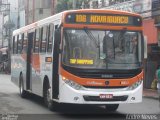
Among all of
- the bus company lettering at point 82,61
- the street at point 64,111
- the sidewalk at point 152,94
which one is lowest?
the sidewalk at point 152,94

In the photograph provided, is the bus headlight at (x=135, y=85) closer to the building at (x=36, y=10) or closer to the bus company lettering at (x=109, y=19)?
the bus company lettering at (x=109, y=19)

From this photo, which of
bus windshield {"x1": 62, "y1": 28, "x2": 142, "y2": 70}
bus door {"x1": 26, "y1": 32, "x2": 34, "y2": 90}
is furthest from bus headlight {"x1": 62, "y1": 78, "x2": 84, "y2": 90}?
bus door {"x1": 26, "y1": 32, "x2": 34, "y2": 90}

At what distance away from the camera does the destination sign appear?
14414 millimetres

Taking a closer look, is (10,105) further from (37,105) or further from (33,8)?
(33,8)

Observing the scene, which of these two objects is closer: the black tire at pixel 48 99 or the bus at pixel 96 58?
the bus at pixel 96 58

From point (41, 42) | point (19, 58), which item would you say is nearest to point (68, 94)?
point (41, 42)

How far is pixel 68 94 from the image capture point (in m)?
14.0

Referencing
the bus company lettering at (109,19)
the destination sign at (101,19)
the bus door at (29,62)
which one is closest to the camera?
the destination sign at (101,19)

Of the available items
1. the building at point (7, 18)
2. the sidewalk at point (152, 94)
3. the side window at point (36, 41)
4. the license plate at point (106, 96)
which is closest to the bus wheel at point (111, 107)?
the license plate at point (106, 96)

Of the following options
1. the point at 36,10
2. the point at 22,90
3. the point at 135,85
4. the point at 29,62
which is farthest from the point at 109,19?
the point at 36,10

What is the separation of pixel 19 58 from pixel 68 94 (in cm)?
829

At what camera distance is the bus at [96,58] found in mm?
14023

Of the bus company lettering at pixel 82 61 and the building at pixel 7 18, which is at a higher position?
the building at pixel 7 18

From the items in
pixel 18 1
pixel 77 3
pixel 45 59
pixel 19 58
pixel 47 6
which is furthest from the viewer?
pixel 18 1
